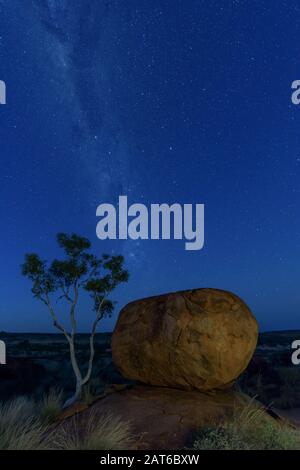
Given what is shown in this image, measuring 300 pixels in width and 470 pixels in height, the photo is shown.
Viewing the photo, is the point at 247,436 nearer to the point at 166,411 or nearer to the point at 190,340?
the point at 166,411

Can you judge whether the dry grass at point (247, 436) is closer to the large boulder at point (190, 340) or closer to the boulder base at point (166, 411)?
the boulder base at point (166, 411)

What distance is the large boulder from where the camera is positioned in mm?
11250

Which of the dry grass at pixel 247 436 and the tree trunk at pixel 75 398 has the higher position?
the dry grass at pixel 247 436

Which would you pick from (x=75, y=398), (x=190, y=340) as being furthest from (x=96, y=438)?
(x=75, y=398)

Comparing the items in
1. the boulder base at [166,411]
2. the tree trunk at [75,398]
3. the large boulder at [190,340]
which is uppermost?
the large boulder at [190,340]

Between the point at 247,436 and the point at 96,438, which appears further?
the point at 247,436

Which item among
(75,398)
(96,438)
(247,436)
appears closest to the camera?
(96,438)

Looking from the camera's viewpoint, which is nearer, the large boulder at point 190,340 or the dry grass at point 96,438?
the dry grass at point 96,438

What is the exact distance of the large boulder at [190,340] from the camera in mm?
11250

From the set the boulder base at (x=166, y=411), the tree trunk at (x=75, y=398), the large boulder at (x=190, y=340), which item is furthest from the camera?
the tree trunk at (x=75, y=398)

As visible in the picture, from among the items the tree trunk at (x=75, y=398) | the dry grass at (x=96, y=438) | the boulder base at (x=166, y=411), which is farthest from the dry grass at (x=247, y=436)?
the tree trunk at (x=75, y=398)

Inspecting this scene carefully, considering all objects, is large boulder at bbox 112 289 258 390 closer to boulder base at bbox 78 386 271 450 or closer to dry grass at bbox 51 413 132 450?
boulder base at bbox 78 386 271 450

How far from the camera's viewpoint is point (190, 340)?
11.2m
